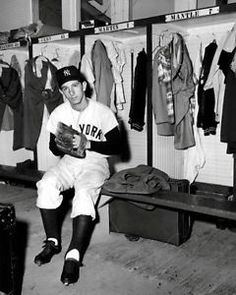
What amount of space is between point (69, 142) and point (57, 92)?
1.70 meters

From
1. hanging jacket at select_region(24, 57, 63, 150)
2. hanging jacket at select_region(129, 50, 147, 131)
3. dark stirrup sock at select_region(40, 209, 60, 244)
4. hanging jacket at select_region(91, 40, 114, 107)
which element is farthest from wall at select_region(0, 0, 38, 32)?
dark stirrup sock at select_region(40, 209, 60, 244)

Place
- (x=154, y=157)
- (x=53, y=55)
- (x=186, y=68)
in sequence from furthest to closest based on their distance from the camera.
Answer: (x=53, y=55)
(x=154, y=157)
(x=186, y=68)

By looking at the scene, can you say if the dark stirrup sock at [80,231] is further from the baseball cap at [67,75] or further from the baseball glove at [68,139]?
the baseball cap at [67,75]

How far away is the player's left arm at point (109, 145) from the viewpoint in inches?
107

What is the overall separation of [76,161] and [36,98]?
173 cm

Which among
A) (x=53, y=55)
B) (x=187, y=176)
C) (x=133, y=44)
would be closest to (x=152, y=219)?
(x=187, y=176)

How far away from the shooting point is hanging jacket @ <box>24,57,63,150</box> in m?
4.21

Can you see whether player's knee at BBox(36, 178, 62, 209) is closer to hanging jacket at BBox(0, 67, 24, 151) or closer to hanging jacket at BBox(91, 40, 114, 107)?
hanging jacket at BBox(91, 40, 114, 107)

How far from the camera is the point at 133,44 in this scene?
4.22 metres

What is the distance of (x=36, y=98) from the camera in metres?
4.31

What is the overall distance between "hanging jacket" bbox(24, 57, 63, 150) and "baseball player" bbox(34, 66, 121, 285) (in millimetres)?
1305

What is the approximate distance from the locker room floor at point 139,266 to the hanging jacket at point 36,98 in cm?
145

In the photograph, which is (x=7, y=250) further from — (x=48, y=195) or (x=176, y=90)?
(x=176, y=90)

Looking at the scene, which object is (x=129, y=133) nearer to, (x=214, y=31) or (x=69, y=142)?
(x=214, y=31)
